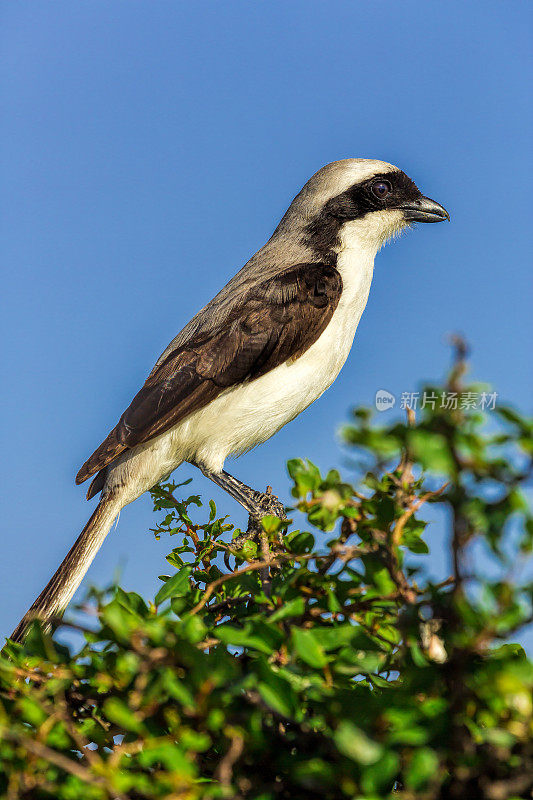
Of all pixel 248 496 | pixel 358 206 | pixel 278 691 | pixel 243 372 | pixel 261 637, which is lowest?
Result: pixel 278 691

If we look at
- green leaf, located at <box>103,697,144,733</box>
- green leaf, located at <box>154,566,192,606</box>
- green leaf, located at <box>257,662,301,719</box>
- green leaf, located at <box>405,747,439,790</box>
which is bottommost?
green leaf, located at <box>103,697,144,733</box>

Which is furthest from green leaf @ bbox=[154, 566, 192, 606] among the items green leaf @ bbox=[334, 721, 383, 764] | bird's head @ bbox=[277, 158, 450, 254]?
bird's head @ bbox=[277, 158, 450, 254]

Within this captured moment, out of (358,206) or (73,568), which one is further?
(358,206)

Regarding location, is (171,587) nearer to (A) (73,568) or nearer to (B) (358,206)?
(A) (73,568)

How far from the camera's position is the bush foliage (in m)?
1.04

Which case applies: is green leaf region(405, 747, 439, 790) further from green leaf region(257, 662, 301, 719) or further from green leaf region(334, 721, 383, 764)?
green leaf region(257, 662, 301, 719)

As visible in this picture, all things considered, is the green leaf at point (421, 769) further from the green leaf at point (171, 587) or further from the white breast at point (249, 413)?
the white breast at point (249, 413)

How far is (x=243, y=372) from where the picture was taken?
13.5 feet

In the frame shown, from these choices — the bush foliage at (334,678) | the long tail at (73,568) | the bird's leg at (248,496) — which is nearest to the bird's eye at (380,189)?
the bird's leg at (248,496)

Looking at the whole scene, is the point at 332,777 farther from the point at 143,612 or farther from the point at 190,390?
the point at 190,390

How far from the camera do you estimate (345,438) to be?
1115mm

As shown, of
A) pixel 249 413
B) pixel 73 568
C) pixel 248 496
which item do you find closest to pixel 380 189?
pixel 249 413

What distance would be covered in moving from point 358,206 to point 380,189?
0.23 metres

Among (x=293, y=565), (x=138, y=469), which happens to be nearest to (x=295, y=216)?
(x=138, y=469)
